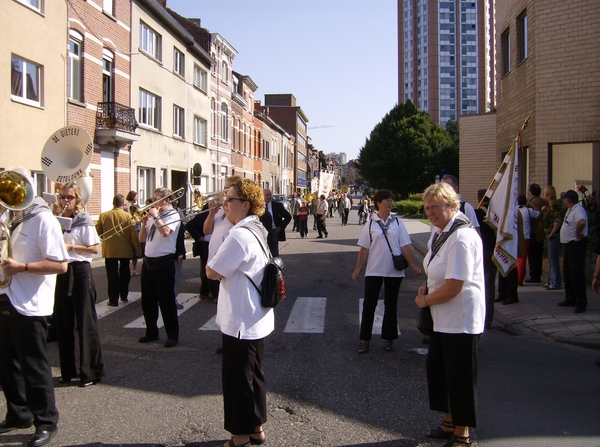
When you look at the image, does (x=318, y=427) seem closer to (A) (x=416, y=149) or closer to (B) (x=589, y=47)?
(B) (x=589, y=47)

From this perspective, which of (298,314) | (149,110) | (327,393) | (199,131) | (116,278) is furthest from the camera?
(199,131)

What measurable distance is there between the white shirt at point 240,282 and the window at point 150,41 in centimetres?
2257

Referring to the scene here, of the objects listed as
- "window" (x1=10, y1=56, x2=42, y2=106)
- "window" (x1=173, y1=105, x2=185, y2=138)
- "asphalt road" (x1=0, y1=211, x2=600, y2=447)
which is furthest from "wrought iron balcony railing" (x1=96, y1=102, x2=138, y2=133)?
"asphalt road" (x1=0, y1=211, x2=600, y2=447)

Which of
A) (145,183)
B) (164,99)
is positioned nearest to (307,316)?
(145,183)

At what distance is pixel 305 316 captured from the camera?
8664 millimetres

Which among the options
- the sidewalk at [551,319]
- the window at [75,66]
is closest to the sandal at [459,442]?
the sidewalk at [551,319]

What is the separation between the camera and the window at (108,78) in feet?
70.7

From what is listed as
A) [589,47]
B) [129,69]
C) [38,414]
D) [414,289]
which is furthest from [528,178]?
A: [129,69]

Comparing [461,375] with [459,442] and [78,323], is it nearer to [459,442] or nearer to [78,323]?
[459,442]

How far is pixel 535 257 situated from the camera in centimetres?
1150

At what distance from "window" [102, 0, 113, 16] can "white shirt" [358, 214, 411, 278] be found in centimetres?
1801

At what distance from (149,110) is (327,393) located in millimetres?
22419

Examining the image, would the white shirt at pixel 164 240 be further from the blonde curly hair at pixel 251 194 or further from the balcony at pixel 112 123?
the balcony at pixel 112 123

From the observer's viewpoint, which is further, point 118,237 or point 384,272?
point 118,237
